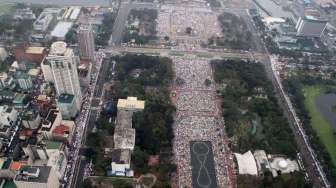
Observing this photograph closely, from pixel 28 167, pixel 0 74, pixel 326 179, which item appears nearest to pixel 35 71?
pixel 0 74

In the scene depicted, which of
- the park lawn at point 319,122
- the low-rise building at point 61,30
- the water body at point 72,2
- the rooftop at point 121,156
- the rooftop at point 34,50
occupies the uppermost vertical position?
the rooftop at point 34,50

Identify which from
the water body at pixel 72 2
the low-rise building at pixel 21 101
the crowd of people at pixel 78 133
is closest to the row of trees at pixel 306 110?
the crowd of people at pixel 78 133

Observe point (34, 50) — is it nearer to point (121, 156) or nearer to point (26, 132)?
point (26, 132)

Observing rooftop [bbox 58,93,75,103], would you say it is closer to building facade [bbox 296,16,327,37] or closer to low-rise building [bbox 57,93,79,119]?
low-rise building [bbox 57,93,79,119]

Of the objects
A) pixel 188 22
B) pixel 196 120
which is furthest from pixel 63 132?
pixel 188 22

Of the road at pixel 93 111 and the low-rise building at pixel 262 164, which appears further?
the low-rise building at pixel 262 164

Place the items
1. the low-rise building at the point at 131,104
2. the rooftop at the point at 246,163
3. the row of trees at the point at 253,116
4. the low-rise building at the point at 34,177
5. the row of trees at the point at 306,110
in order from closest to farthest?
the low-rise building at the point at 34,177, the row of trees at the point at 253,116, the rooftop at the point at 246,163, the row of trees at the point at 306,110, the low-rise building at the point at 131,104

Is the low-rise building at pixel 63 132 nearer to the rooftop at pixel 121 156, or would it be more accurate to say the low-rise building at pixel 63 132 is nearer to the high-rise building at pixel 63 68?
the high-rise building at pixel 63 68
